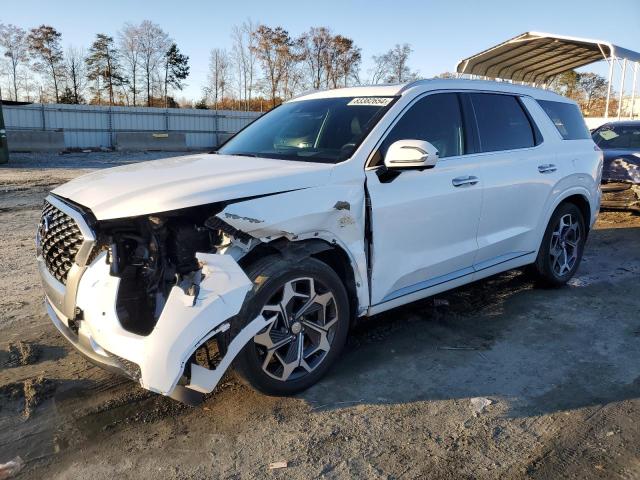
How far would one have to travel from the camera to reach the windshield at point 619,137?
950 cm

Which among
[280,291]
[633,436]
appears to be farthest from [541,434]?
[280,291]

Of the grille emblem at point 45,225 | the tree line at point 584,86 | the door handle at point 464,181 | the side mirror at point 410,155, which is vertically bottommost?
the grille emblem at point 45,225

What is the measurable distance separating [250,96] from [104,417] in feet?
152

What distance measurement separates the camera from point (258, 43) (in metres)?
46.4

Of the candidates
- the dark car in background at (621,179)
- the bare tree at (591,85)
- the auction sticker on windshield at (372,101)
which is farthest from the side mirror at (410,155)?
the bare tree at (591,85)

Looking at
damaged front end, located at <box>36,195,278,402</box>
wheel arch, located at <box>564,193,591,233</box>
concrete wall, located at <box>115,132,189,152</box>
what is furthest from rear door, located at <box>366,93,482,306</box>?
concrete wall, located at <box>115,132,189,152</box>

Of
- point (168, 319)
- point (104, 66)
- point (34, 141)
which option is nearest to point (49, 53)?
point (104, 66)

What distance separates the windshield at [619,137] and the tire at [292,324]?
831 cm

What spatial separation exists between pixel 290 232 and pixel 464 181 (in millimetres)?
1644

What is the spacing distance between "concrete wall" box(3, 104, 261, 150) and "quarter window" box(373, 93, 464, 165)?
21.6 metres

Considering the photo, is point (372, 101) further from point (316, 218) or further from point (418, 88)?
point (316, 218)

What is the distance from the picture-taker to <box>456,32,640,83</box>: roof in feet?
52.2

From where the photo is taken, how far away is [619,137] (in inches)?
383

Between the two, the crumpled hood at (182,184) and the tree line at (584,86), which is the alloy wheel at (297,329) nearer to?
the crumpled hood at (182,184)
